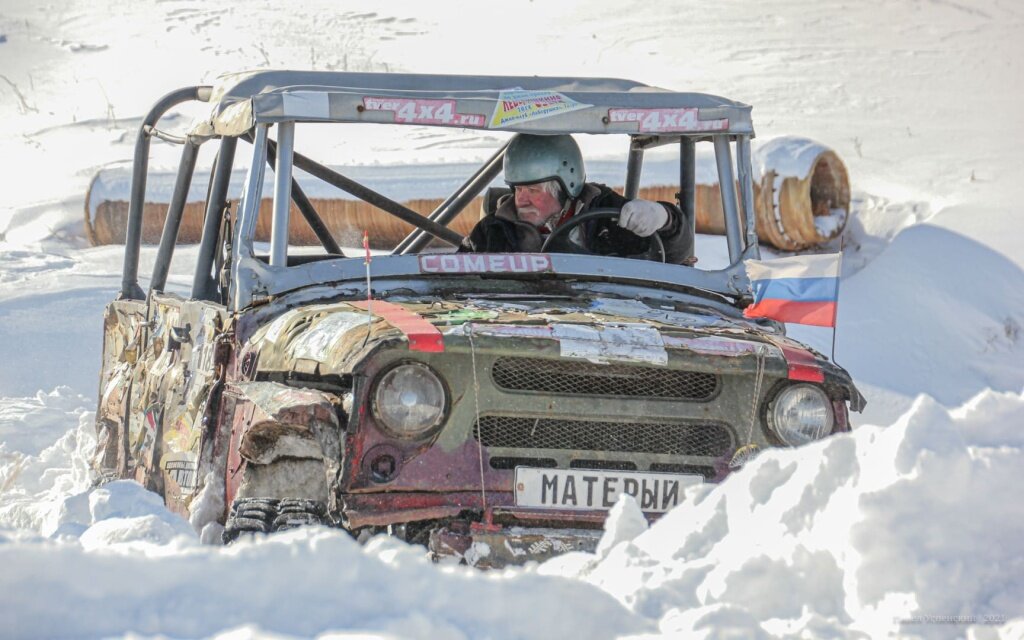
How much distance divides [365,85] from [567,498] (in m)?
1.97

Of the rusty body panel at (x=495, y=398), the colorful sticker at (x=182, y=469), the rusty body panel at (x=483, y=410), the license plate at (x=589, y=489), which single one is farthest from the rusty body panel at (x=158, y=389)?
the license plate at (x=589, y=489)

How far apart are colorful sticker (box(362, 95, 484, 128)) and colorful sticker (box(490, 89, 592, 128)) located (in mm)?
99

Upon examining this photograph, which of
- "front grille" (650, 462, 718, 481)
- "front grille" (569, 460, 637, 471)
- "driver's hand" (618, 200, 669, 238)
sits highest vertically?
"driver's hand" (618, 200, 669, 238)

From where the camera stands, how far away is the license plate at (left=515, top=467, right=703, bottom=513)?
4266mm

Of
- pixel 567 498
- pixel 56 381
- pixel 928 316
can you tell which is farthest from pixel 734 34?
pixel 567 498

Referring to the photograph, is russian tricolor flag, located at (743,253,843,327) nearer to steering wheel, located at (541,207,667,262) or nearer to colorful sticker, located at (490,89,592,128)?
steering wheel, located at (541,207,667,262)

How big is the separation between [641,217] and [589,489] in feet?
5.75

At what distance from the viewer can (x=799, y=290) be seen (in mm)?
5512

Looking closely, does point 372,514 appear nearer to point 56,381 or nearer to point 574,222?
point 574,222

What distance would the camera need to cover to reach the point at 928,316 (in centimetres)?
1128

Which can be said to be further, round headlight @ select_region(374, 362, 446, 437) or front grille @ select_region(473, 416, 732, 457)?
front grille @ select_region(473, 416, 732, 457)

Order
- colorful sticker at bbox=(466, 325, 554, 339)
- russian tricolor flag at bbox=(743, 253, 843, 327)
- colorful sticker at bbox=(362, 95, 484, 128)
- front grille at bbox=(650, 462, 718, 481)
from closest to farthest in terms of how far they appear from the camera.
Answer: colorful sticker at bbox=(466, 325, 554, 339) < front grille at bbox=(650, 462, 718, 481) < colorful sticker at bbox=(362, 95, 484, 128) < russian tricolor flag at bbox=(743, 253, 843, 327)

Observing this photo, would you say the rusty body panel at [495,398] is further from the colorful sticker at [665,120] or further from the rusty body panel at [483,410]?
the colorful sticker at [665,120]

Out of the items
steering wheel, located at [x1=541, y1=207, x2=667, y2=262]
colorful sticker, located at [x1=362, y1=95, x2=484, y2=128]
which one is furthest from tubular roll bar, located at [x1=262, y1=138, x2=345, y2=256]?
colorful sticker, located at [x1=362, y1=95, x2=484, y2=128]
